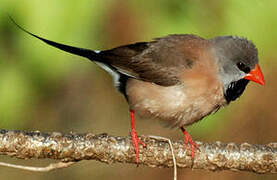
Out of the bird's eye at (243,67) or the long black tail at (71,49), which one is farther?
the bird's eye at (243,67)

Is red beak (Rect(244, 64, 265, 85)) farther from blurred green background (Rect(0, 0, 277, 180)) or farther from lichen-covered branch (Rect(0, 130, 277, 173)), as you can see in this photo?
lichen-covered branch (Rect(0, 130, 277, 173))

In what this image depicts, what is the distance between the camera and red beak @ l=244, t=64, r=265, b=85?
14.4 ft

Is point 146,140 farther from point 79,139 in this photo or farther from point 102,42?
point 102,42

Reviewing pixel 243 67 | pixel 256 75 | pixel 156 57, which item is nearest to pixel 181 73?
pixel 156 57

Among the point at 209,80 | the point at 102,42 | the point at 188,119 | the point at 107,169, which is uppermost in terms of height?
the point at 102,42

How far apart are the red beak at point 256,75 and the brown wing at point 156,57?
1.75ft

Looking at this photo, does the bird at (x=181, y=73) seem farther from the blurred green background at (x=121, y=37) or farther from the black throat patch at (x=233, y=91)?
the blurred green background at (x=121, y=37)

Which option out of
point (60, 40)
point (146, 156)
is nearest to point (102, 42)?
point (60, 40)

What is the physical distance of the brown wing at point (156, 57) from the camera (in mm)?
4621

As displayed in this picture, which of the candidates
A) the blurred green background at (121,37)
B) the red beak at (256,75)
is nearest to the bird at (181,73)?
the red beak at (256,75)

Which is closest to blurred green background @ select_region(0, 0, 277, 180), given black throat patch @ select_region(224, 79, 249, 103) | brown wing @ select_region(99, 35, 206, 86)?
brown wing @ select_region(99, 35, 206, 86)

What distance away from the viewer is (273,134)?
575 cm

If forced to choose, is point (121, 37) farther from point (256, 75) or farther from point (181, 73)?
point (256, 75)

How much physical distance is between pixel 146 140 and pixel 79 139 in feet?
2.04
